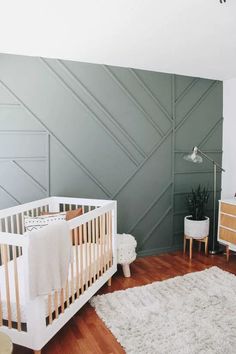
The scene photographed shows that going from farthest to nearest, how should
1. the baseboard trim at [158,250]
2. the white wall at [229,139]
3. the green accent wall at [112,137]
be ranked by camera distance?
1. the white wall at [229,139]
2. the baseboard trim at [158,250]
3. the green accent wall at [112,137]

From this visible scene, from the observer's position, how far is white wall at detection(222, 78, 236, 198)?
3.60m

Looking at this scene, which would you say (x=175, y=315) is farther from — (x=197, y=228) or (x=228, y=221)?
(x=228, y=221)

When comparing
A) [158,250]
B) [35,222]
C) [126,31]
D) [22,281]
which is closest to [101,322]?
[22,281]

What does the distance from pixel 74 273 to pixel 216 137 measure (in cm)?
270

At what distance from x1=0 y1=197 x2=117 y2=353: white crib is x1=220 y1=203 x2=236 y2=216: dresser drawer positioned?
147cm

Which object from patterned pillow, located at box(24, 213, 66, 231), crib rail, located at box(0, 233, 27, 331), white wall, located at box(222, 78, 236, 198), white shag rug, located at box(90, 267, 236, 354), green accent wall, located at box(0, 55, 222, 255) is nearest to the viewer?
crib rail, located at box(0, 233, 27, 331)

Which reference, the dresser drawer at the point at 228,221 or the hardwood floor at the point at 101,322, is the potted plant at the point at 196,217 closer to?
the dresser drawer at the point at 228,221

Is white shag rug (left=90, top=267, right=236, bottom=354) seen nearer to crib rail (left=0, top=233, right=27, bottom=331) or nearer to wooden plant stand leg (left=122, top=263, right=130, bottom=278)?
wooden plant stand leg (left=122, top=263, right=130, bottom=278)

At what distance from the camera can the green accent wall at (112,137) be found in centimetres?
274

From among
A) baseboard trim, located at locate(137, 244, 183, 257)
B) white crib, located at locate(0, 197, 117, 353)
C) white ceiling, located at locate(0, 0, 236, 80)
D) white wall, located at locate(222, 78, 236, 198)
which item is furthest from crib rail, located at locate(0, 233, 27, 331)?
white wall, located at locate(222, 78, 236, 198)

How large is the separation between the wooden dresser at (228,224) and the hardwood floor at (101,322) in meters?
0.23

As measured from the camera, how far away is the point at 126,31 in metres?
2.18

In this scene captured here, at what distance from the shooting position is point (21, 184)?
2.77 metres

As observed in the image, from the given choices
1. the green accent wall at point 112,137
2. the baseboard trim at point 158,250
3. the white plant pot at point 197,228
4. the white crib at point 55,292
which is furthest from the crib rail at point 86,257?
the white plant pot at point 197,228
